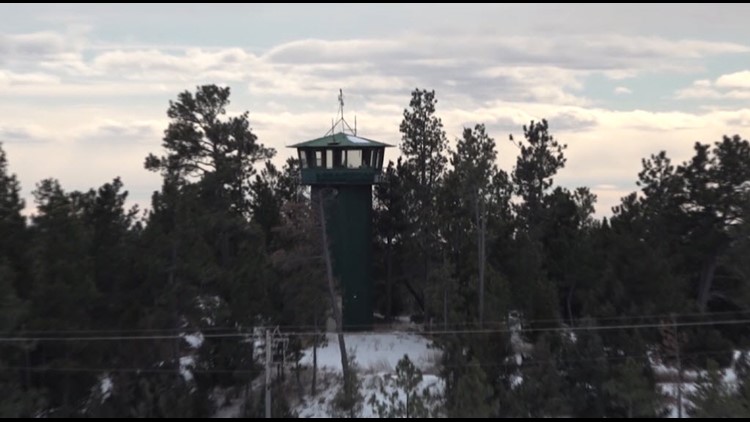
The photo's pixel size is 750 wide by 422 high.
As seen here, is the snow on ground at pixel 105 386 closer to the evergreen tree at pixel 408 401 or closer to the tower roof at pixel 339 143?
the evergreen tree at pixel 408 401

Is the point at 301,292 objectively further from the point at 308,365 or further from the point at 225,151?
the point at 225,151

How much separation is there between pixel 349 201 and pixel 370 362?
29.7ft

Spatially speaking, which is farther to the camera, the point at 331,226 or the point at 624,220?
the point at 331,226

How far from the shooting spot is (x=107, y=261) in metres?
37.4

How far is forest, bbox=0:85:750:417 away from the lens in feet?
111

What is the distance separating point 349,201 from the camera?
52.5m

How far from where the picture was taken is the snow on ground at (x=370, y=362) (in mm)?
40031

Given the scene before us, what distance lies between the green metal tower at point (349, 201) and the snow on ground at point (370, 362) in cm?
213

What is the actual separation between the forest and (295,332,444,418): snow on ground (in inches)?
53.7

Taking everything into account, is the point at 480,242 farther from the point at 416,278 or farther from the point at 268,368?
the point at 268,368

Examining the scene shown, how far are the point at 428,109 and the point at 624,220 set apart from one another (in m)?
14.5

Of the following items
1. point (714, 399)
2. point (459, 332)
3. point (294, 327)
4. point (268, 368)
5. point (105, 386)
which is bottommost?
point (105, 386)

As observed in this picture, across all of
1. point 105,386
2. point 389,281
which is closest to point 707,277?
point 389,281

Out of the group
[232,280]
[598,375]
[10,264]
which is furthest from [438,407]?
[10,264]
